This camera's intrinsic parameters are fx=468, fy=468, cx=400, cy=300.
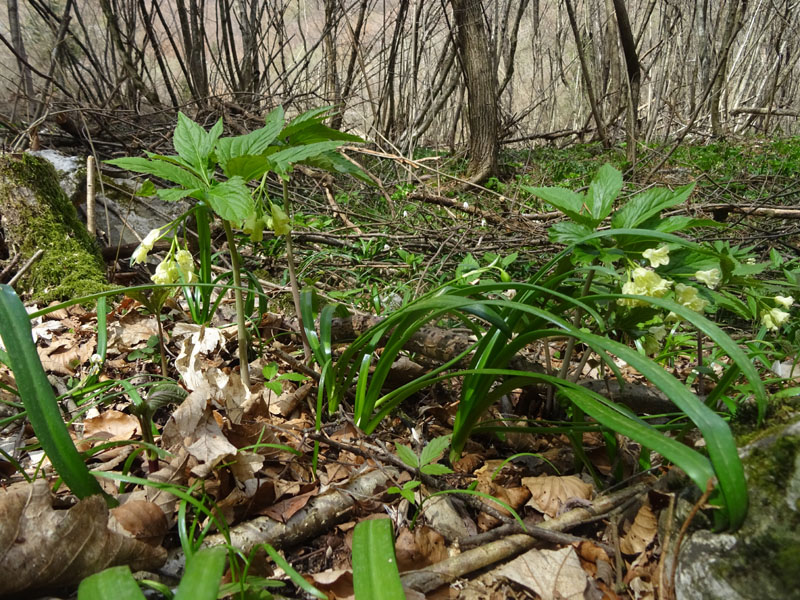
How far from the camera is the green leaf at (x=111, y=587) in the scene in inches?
25.1

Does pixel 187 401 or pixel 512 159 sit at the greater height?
pixel 512 159

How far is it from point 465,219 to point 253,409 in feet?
9.17

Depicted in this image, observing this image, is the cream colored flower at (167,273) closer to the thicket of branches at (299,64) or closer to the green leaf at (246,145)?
the green leaf at (246,145)

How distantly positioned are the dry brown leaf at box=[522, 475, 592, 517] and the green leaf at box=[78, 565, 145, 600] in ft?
2.82

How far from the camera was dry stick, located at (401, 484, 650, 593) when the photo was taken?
2.90ft

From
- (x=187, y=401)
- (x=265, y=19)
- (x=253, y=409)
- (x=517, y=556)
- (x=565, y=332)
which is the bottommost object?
(x=517, y=556)

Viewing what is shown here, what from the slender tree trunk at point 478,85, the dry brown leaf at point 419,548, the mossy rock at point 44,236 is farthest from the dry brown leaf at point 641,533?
the slender tree trunk at point 478,85

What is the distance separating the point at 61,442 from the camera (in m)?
0.80

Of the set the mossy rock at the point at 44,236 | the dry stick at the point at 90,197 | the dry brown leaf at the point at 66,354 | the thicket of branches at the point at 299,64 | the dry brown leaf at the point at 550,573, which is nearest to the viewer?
the dry brown leaf at the point at 550,573

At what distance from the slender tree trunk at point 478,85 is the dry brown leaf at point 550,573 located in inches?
192

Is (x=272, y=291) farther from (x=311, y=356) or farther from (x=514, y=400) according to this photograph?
(x=514, y=400)

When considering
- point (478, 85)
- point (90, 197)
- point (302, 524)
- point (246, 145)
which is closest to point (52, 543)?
point (302, 524)

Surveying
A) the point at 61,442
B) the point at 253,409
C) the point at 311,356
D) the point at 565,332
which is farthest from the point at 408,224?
the point at 61,442

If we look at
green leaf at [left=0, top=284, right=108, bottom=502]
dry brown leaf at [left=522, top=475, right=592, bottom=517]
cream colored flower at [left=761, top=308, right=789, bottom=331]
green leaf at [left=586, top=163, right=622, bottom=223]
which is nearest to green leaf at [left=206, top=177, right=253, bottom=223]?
green leaf at [left=0, top=284, right=108, bottom=502]
